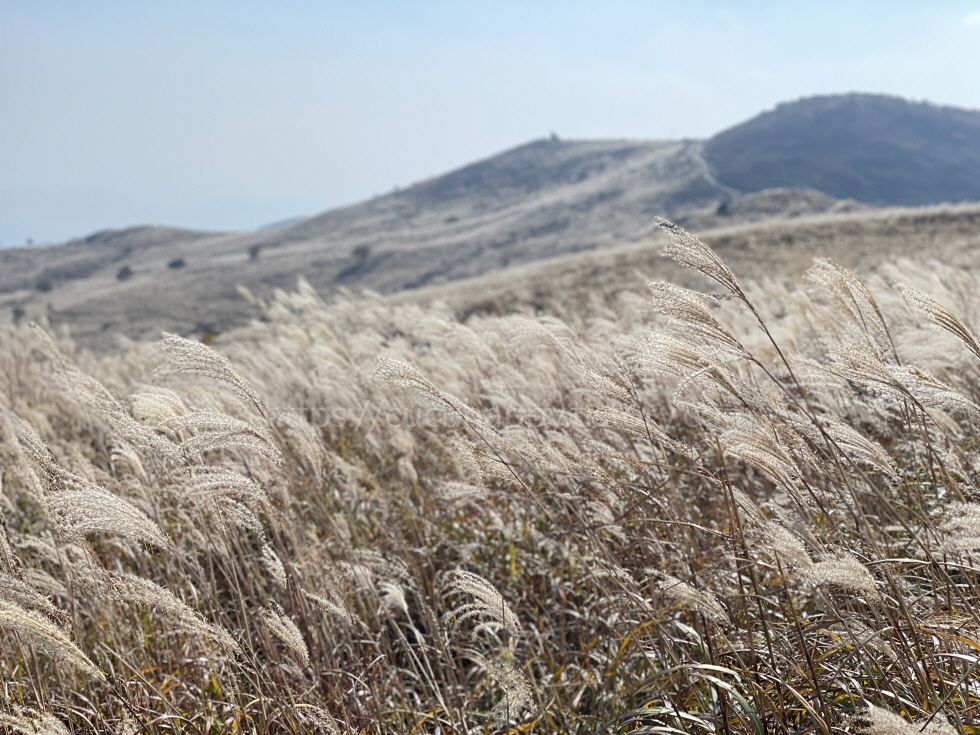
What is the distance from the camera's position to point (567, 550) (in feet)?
9.72

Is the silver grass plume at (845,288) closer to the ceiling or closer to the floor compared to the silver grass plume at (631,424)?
closer to the ceiling

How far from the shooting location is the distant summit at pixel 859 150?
97.1 metres

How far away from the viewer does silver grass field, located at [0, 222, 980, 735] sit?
181 cm

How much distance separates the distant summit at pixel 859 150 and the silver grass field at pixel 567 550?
87937 millimetres

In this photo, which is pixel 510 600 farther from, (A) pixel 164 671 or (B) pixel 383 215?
(B) pixel 383 215

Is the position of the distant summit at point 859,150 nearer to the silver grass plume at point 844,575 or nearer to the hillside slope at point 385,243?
the hillside slope at point 385,243

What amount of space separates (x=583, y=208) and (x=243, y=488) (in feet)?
256

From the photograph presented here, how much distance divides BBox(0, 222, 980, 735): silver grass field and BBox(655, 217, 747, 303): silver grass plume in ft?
0.04

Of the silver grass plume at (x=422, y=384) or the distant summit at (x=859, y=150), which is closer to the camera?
the silver grass plume at (x=422, y=384)

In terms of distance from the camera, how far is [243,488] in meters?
2.10

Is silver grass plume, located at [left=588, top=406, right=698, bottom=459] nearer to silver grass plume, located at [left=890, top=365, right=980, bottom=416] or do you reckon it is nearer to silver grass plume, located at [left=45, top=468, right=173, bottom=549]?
silver grass plume, located at [left=890, top=365, right=980, bottom=416]

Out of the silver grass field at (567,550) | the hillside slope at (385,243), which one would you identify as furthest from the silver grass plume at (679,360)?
the hillside slope at (385,243)

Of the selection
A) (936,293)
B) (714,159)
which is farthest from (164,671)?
(714,159)

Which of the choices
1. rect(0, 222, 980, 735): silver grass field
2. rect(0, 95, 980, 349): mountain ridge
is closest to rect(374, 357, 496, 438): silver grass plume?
rect(0, 222, 980, 735): silver grass field
